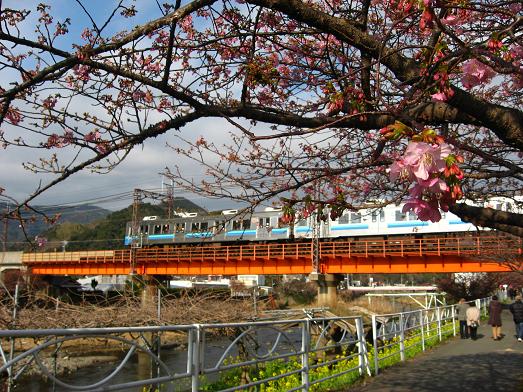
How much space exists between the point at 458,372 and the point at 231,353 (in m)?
4.49

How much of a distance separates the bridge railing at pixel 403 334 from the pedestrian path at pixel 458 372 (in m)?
0.25

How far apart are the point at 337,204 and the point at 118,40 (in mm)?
2234

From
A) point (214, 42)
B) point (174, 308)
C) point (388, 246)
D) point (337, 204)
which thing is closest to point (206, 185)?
point (214, 42)

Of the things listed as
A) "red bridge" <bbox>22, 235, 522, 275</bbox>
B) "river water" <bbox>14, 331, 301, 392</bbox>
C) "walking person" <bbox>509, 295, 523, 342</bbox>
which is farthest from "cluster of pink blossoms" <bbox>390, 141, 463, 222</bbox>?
"red bridge" <bbox>22, 235, 522, 275</bbox>

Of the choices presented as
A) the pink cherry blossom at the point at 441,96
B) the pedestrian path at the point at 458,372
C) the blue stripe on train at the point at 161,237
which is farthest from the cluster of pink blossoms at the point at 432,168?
the blue stripe on train at the point at 161,237

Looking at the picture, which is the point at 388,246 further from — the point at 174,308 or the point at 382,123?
the point at 382,123

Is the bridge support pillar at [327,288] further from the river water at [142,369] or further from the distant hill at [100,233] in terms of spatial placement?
the distant hill at [100,233]

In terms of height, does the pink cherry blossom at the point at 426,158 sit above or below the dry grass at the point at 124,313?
above

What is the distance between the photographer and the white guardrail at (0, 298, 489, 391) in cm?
401

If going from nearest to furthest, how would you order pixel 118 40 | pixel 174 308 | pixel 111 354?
1. pixel 118 40
2. pixel 174 308
3. pixel 111 354

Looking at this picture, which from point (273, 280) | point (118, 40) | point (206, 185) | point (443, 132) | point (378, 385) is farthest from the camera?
point (273, 280)

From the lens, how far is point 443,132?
4664mm

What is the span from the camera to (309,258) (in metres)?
30.7

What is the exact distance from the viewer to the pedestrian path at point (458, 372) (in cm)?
837
